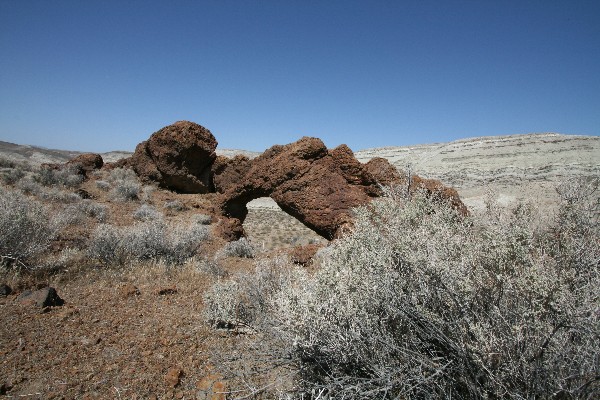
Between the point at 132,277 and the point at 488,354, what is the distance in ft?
16.8

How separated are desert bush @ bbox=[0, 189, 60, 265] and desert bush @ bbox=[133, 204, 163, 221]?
498 centimetres

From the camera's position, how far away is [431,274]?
2.29 metres

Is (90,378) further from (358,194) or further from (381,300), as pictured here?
(358,194)

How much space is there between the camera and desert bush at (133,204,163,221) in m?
11.1

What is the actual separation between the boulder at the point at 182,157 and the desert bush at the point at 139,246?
24.6 ft

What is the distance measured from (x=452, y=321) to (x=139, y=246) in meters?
5.99

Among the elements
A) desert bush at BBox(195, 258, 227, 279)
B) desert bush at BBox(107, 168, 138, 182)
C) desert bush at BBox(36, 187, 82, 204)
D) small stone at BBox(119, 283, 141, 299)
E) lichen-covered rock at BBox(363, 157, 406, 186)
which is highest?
lichen-covered rock at BBox(363, 157, 406, 186)

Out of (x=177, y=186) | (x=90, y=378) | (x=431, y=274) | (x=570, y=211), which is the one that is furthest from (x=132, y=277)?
(x=177, y=186)

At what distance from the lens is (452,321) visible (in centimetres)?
212

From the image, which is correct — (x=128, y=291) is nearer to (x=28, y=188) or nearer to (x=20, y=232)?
(x=20, y=232)

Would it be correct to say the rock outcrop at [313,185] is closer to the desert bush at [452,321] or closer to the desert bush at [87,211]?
the desert bush at [452,321]

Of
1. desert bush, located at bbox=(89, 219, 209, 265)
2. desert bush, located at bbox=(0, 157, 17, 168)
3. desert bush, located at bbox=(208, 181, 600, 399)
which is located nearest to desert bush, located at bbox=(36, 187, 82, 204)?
desert bush, located at bbox=(89, 219, 209, 265)

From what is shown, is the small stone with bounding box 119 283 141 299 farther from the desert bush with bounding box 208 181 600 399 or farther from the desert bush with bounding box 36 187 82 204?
the desert bush with bounding box 36 187 82 204

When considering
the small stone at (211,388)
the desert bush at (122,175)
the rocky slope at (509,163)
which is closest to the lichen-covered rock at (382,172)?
the small stone at (211,388)
